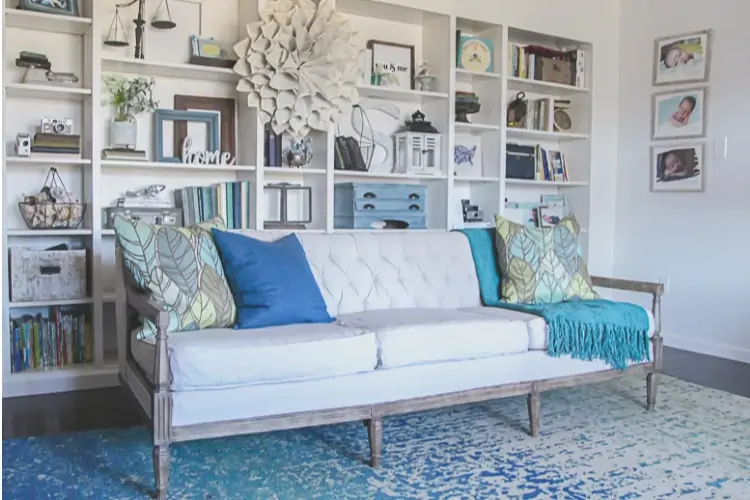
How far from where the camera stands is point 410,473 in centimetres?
254

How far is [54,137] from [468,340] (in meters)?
2.39

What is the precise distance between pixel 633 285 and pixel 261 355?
2.03 metres

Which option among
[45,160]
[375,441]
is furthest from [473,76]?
[375,441]

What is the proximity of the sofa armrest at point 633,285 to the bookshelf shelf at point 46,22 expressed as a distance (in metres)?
3.00

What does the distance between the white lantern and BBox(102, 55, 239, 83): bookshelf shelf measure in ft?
3.79

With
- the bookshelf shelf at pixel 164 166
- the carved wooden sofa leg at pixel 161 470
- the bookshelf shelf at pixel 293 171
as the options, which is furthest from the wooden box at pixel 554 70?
the carved wooden sofa leg at pixel 161 470

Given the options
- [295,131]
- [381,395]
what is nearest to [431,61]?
[295,131]

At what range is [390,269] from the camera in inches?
134

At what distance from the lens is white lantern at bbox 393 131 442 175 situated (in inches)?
180

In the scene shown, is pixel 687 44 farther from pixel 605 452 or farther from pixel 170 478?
pixel 170 478

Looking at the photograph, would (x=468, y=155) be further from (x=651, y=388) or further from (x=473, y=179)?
(x=651, y=388)

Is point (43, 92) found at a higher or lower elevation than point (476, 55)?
lower

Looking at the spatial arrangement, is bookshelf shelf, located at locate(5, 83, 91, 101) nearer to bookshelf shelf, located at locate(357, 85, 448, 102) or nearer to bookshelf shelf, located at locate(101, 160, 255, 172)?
bookshelf shelf, located at locate(101, 160, 255, 172)

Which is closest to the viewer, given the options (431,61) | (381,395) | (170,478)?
(170,478)
